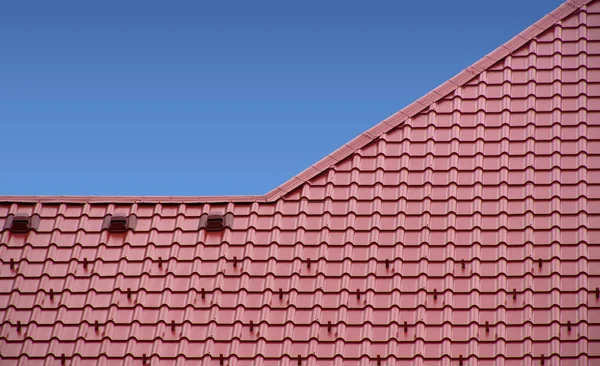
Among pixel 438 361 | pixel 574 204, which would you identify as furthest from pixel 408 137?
pixel 438 361

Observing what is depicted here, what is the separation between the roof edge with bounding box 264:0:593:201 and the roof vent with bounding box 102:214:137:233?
3608 mm

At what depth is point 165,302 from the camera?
121 feet

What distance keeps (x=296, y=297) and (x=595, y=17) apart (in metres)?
12.2

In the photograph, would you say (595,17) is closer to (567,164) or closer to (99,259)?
(567,164)

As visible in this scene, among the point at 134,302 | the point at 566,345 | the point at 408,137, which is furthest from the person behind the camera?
the point at 408,137

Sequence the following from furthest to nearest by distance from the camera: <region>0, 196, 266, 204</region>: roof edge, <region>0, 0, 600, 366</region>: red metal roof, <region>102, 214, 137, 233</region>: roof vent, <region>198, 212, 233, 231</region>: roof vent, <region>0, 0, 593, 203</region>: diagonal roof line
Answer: <region>0, 196, 266, 204</region>: roof edge
<region>0, 0, 593, 203</region>: diagonal roof line
<region>102, 214, 137, 233</region>: roof vent
<region>198, 212, 233, 231</region>: roof vent
<region>0, 0, 600, 366</region>: red metal roof

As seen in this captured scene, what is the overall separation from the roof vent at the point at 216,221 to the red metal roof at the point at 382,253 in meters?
0.15

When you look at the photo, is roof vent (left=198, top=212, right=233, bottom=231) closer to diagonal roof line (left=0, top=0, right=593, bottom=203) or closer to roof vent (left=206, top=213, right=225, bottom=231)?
roof vent (left=206, top=213, right=225, bottom=231)

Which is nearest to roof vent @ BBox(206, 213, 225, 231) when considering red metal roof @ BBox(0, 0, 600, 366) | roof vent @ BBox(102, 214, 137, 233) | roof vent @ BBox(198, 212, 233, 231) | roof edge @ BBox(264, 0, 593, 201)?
roof vent @ BBox(198, 212, 233, 231)

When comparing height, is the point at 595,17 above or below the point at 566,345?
above

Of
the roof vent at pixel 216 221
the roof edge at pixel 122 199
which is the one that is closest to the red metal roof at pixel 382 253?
the roof edge at pixel 122 199

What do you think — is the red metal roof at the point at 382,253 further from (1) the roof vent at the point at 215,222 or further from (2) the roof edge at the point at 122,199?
(1) the roof vent at the point at 215,222

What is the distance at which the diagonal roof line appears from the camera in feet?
129

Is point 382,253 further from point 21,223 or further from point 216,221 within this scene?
point 21,223
